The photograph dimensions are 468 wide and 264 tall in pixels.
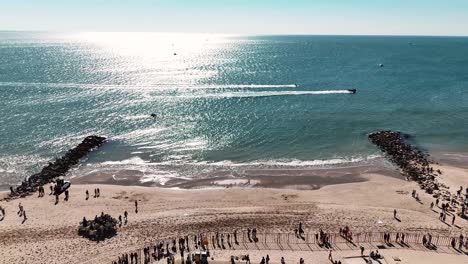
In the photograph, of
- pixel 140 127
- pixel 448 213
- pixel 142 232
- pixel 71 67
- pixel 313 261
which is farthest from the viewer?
pixel 71 67

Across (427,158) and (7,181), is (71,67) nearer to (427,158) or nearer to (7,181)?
(7,181)

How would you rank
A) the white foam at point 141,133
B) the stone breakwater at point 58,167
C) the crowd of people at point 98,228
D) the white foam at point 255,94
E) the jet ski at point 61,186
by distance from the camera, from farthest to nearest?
the white foam at point 255,94
the white foam at point 141,133
the stone breakwater at point 58,167
the jet ski at point 61,186
the crowd of people at point 98,228

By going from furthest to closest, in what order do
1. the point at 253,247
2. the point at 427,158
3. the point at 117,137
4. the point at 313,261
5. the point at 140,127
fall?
the point at 140,127 → the point at 117,137 → the point at 427,158 → the point at 253,247 → the point at 313,261

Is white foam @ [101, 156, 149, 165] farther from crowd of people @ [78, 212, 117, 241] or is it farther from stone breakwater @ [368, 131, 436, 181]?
stone breakwater @ [368, 131, 436, 181]

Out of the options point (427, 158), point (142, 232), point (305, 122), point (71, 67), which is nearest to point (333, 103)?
point (305, 122)

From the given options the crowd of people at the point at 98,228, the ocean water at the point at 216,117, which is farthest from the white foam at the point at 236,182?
the crowd of people at the point at 98,228

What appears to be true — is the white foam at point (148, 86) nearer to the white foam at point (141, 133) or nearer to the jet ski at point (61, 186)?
the white foam at point (141, 133)

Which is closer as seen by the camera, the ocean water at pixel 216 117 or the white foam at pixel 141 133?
the ocean water at pixel 216 117
